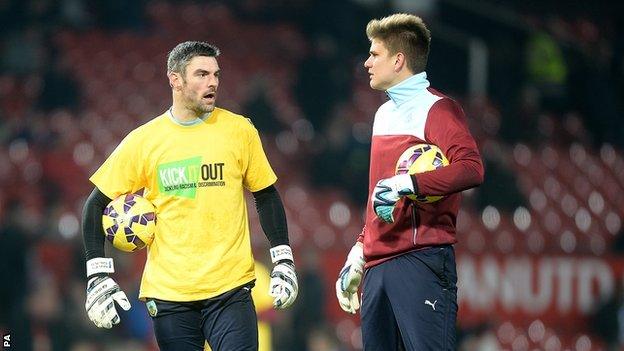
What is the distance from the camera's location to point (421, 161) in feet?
18.0

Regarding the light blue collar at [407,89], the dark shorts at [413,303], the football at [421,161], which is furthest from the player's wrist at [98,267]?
the light blue collar at [407,89]

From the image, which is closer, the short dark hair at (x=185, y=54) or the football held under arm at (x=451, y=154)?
the football held under arm at (x=451, y=154)

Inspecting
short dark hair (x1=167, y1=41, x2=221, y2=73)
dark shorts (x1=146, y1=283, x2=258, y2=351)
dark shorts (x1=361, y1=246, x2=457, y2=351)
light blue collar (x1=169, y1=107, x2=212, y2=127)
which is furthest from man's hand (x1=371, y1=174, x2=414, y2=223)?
short dark hair (x1=167, y1=41, x2=221, y2=73)

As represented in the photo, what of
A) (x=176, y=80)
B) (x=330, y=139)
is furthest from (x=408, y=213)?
(x=330, y=139)

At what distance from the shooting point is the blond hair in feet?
18.9

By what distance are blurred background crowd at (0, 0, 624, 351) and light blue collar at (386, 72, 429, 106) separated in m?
3.62

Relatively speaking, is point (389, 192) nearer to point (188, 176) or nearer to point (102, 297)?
point (188, 176)

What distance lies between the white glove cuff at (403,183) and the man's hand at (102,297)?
4.31ft

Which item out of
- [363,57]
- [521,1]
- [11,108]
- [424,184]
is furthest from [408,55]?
[521,1]

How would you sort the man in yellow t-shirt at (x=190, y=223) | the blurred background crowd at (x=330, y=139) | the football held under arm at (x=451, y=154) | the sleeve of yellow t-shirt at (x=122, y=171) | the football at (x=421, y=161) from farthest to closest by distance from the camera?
the blurred background crowd at (x=330, y=139) → the sleeve of yellow t-shirt at (x=122, y=171) → the man in yellow t-shirt at (x=190, y=223) → the football at (x=421, y=161) → the football held under arm at (x=451, y=154)

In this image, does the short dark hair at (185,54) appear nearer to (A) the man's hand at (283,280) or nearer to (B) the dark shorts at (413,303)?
(A) the man's hand at (283,280)

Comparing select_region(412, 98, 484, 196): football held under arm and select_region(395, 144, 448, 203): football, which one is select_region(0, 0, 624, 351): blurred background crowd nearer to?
select_region(395, 144, 448, 203): football

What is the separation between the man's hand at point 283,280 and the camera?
18.8ft

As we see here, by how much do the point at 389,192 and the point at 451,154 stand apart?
0.33 m
